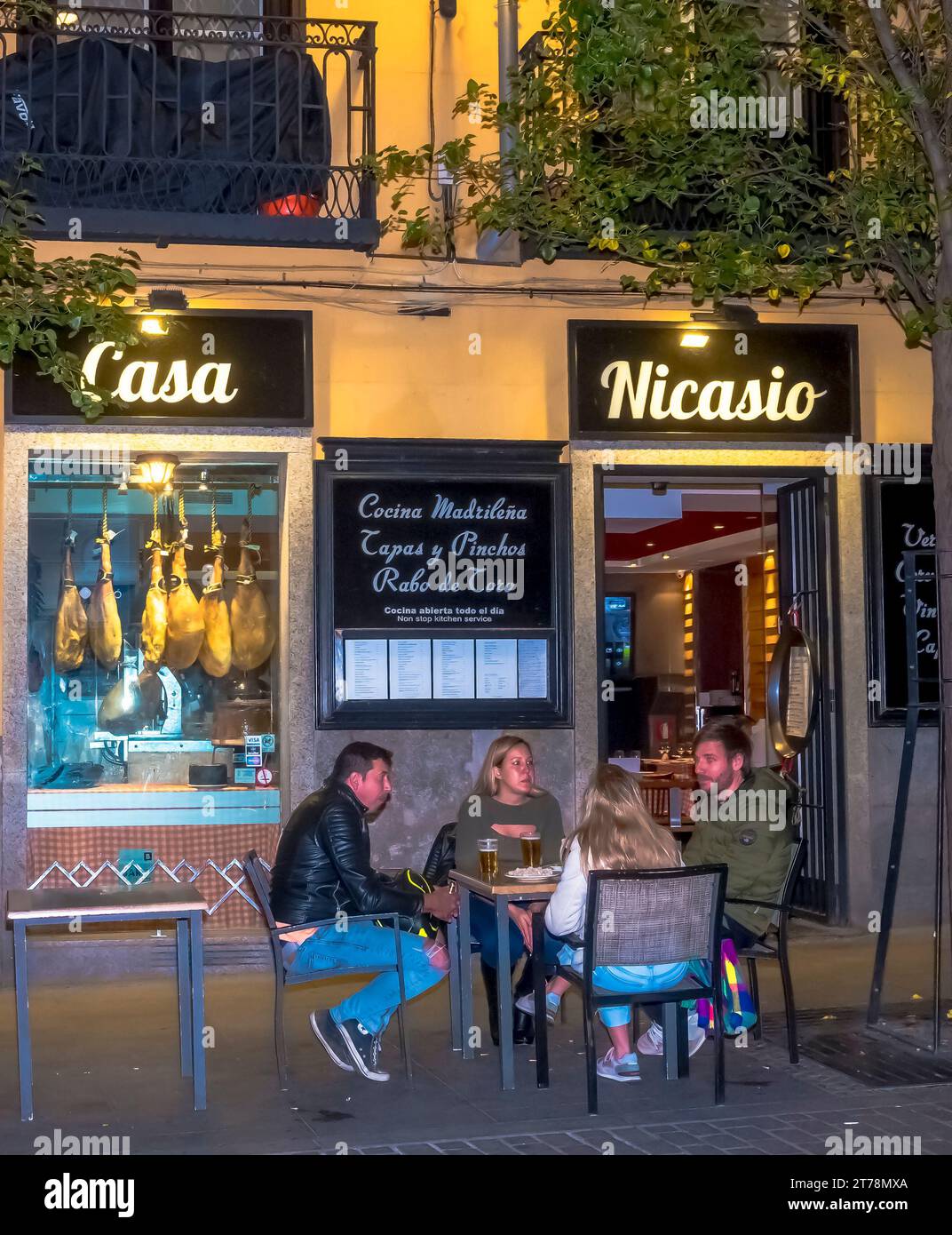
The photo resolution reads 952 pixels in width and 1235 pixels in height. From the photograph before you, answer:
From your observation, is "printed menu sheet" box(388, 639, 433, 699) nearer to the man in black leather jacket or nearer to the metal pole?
the man in black leather jacket

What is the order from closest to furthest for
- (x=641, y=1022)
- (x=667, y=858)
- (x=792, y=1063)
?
(x=667, y=858) < (x=792, y=1063) < (x=641, y=1022)

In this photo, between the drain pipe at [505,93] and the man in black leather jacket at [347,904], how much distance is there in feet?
14.7

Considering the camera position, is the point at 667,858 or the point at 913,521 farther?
the point at 913,521

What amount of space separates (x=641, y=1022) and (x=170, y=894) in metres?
2.57

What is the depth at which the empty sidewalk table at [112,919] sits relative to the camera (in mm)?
5812

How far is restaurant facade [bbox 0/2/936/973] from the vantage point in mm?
9594

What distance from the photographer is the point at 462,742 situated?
9.79 meters

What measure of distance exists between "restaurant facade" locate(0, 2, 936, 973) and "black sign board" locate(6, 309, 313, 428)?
18 mm

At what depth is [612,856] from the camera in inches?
235

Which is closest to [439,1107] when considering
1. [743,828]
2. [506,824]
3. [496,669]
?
[506,824]

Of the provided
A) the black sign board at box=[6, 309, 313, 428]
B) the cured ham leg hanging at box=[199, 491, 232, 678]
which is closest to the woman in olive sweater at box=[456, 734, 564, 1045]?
the cured ham leg hanging at box=[199, 491, 232, 678]

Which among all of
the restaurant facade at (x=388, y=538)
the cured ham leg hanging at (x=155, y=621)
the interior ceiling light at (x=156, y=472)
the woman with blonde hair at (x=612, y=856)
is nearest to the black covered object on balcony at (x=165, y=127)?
the restaurant facade at (x=388, y=538)

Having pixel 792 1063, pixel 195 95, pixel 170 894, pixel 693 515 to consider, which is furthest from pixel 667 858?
pixel 693 515
